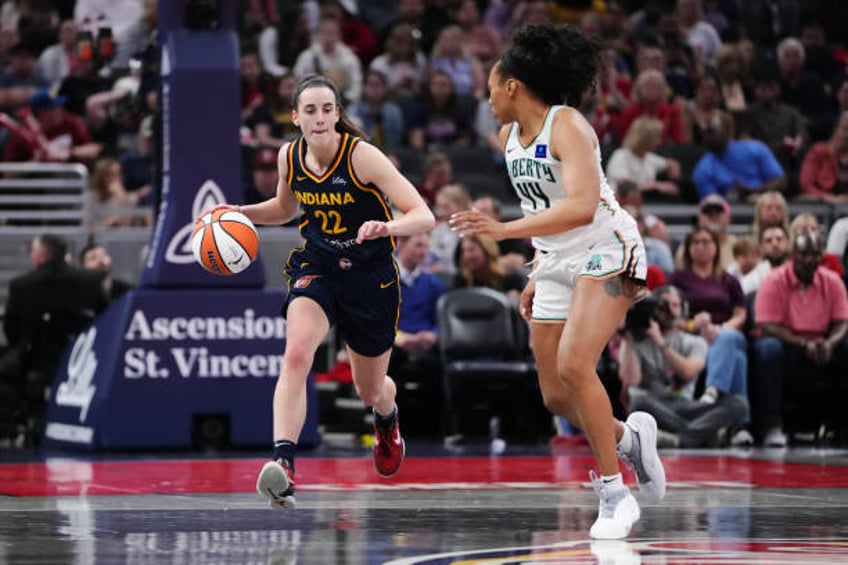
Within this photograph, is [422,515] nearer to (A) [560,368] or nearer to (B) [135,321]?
(A) [560,368]

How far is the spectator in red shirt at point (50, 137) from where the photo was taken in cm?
1652

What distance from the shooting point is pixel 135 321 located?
1258 centimetres

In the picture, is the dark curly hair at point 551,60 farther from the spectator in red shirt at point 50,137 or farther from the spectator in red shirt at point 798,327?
the spectator in red shirt at point 50,137

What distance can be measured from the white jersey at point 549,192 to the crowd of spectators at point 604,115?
5.78 metres

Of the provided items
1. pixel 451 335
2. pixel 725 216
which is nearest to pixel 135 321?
pixel 451 335

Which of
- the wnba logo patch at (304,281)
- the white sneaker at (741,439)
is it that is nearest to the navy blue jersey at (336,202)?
the wnba logo patch at (304,281)

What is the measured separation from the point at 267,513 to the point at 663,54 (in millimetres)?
12479

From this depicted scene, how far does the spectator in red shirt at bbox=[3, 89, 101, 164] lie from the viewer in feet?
54.2

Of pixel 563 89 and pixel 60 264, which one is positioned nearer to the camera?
pixel 563 89

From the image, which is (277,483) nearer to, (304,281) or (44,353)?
(304,281)

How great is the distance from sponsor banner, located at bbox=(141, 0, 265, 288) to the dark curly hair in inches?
205

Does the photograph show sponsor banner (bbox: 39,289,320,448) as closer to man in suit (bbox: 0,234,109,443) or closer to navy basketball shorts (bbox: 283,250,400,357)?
man in suit (bbox: 0,234,109,443)

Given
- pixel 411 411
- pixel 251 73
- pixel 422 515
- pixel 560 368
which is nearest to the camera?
pixel 560 368

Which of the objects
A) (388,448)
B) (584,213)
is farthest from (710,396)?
(584,213)
